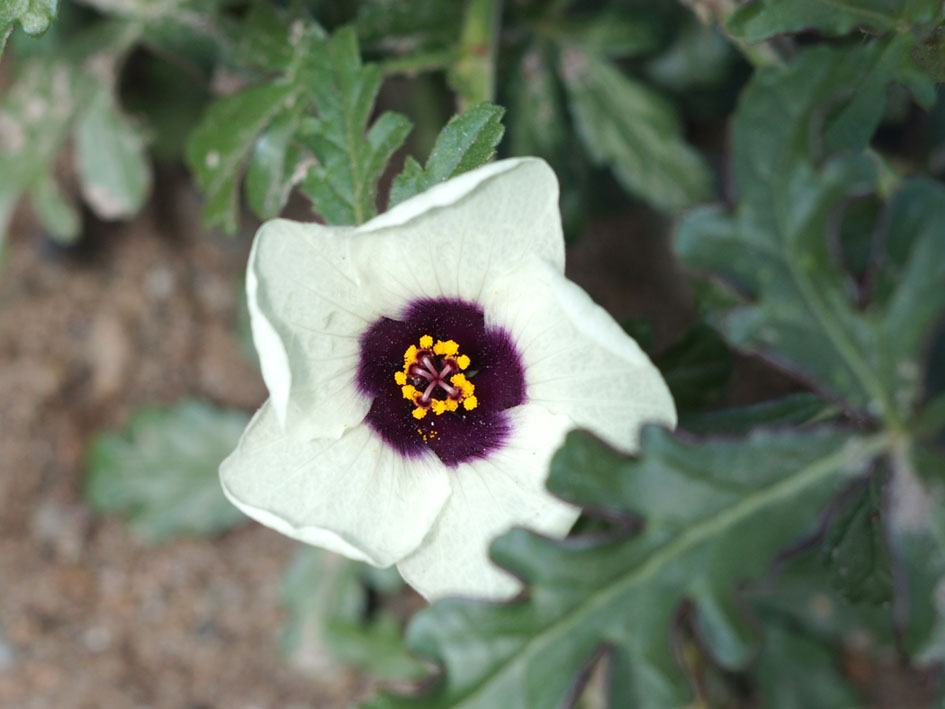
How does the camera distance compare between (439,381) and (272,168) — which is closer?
(439,381)

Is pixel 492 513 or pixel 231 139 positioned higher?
pixel 231 139

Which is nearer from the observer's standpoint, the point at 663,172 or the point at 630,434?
the point at 630,434

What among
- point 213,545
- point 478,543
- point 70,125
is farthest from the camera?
point 213,545

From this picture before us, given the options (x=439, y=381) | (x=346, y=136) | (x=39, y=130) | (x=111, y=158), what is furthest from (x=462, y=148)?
(x=39, y=130)

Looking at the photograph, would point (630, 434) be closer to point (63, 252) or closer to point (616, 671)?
point (616, 671)

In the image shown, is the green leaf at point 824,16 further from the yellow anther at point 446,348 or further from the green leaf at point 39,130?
the green leaf at point 39,130

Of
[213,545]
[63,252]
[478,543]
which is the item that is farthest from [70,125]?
[478,543]

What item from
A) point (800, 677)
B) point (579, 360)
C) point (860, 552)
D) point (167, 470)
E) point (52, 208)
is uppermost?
point (579, 360)

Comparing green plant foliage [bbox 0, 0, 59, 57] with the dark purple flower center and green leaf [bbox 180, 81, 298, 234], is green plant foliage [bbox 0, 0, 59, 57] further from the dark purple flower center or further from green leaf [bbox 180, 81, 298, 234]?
the dark purple flower center

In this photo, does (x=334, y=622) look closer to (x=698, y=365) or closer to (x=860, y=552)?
(x=698, y=365)
